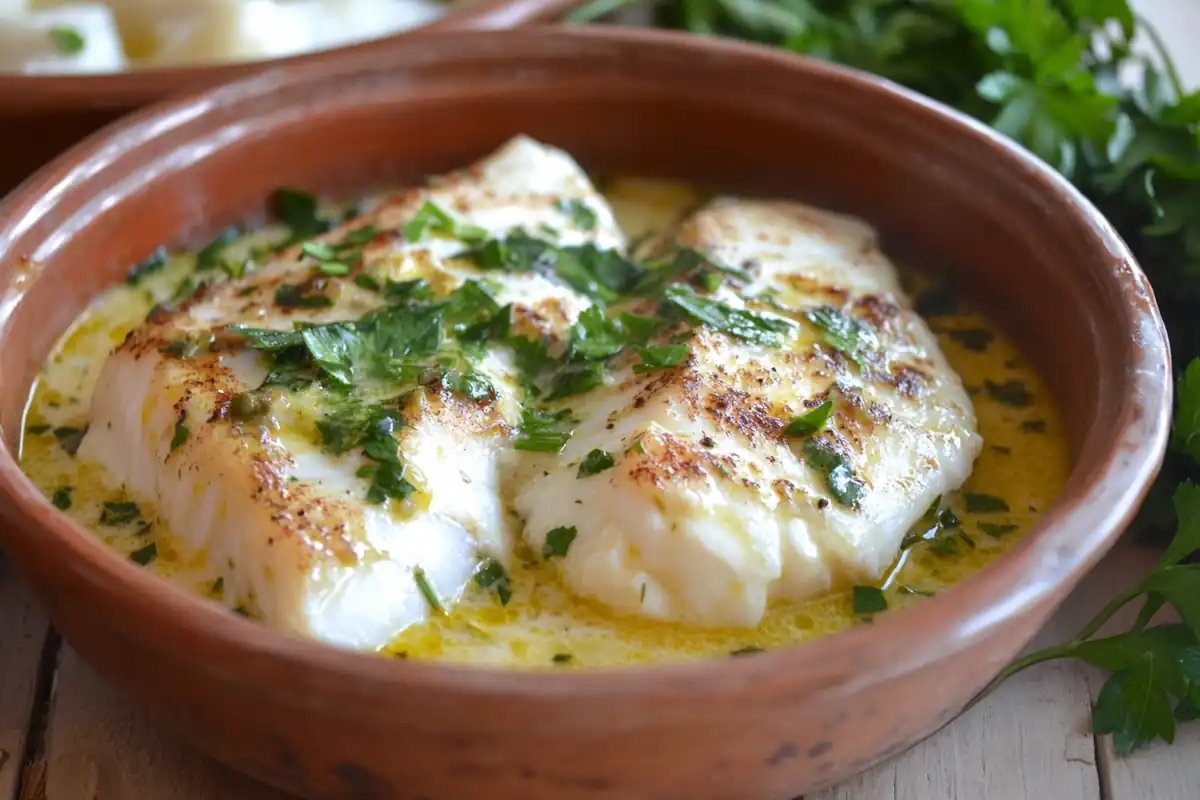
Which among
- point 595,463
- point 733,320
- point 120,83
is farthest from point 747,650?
point 120,83

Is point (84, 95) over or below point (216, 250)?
over

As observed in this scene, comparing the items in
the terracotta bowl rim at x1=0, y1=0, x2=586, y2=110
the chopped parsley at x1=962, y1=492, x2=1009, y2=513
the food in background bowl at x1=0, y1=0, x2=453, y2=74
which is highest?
→ the terracotta bowl rim at x1=0, y1=0, x2=586, y2=110

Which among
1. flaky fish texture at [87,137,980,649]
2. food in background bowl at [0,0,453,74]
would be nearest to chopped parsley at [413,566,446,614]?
flaky fish texture at [87,137,980,649]

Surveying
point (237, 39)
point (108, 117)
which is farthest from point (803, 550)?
point (237, 39)

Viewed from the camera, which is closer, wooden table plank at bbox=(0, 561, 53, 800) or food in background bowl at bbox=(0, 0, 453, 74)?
wooden table plank at bbox=(0, 561, 53, 800)

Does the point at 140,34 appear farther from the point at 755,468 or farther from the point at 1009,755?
the point at 1009,755

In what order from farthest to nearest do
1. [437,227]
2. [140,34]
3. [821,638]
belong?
1. [140,34]
2. [437,227]
3. [821,638]

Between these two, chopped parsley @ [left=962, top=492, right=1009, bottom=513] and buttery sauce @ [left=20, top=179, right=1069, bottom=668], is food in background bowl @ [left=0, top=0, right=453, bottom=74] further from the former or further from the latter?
chopped parsley @ [left=962, top=492, right=1009, bottom=513]
